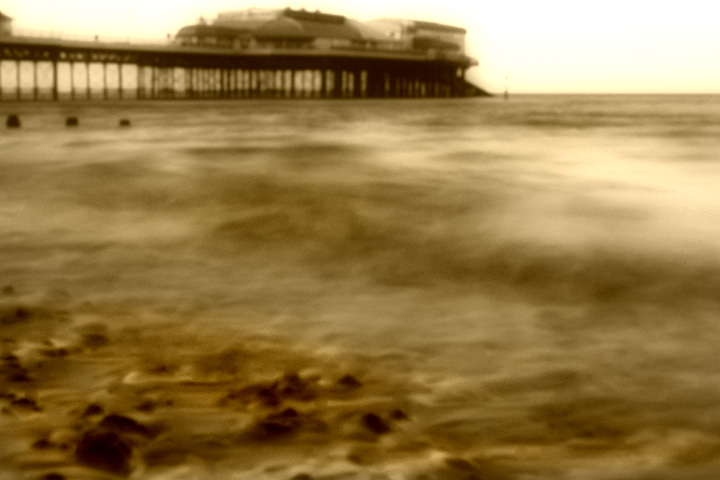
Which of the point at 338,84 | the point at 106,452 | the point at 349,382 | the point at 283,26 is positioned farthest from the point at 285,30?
the point at 106,452

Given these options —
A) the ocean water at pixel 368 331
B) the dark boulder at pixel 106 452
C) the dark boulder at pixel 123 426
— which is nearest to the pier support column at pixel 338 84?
the ocean water at pixel 368 331

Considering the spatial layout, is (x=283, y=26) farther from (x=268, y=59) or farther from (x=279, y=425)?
(x=279, y=425)

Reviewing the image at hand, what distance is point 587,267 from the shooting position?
620cm

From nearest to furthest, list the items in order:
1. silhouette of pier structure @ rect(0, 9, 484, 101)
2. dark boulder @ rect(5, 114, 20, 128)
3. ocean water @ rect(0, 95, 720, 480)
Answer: ocean water @ rect(0, 95, 720, 480)
dark boulder @ rect(5, 114, 20, 128)
silhouette of pier structure @ rect(0, 9, 484, 101)

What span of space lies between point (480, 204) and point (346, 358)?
6464 mm

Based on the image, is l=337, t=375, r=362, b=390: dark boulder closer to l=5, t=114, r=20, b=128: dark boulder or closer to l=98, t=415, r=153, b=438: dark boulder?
l=98, t=415, r=153, b=438: dark boulder

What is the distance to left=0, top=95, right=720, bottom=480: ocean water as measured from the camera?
2.83 meters

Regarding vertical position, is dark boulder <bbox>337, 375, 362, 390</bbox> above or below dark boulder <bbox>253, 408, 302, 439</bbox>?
below

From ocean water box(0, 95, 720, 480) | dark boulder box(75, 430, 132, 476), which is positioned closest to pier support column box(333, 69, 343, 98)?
ocean water box(0, 95, 720, 480)

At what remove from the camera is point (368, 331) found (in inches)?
172

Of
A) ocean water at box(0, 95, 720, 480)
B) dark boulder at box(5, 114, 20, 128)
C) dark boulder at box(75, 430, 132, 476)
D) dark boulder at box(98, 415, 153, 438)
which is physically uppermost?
dark boulder at box(75, 430, 132, 476)

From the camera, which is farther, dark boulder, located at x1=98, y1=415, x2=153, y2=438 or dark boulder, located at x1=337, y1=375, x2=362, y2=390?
dark boulder, located at x1=337, y1=375, x2=362, y2=390

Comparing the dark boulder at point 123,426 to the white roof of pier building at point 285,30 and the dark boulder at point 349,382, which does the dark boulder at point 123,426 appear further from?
the white roof of pier building at point 285,30

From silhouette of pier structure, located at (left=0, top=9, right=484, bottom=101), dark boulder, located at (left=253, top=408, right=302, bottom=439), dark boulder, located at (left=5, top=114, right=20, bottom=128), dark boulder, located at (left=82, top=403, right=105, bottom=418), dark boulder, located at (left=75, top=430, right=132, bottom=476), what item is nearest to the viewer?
dark boulder, located at (left=75, top=430, right=132, bottom=476)
